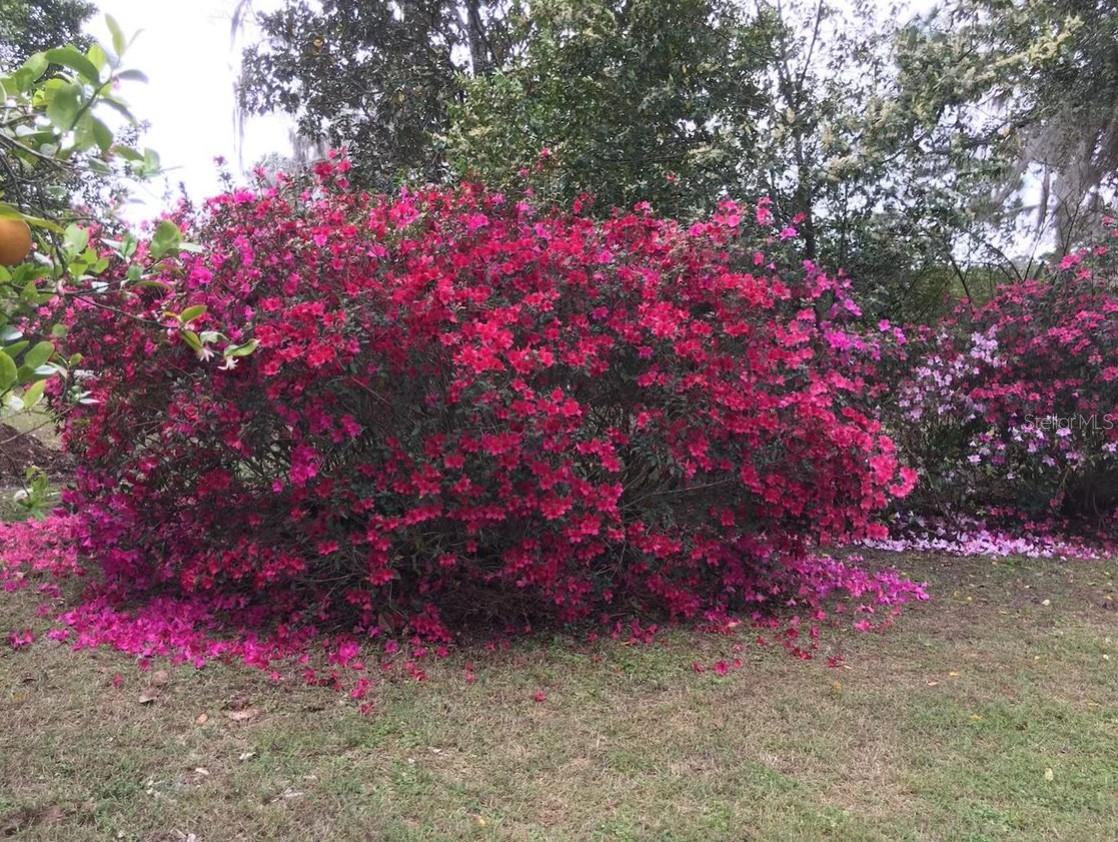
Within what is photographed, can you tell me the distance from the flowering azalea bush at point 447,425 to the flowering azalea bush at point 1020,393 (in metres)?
2.32

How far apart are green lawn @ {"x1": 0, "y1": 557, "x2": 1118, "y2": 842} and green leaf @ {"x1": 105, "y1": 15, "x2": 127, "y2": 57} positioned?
2025mm

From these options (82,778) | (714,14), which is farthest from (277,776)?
(714,14)

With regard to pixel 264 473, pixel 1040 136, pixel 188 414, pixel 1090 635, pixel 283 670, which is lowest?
pixel 1090 635

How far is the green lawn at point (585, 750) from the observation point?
7.95 ft

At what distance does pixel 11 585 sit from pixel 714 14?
19.2 feet

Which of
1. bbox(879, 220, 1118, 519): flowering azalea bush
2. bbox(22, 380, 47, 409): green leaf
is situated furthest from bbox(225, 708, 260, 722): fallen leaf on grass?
bbox(879, 220, 1118, 519): flowering azalea bush

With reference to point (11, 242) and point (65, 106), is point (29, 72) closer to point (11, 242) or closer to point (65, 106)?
point (65, 106)

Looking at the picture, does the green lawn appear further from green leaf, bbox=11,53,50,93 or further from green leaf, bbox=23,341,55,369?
green leaf, bbox=11,53,50,93

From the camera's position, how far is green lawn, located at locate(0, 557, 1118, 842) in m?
2.42

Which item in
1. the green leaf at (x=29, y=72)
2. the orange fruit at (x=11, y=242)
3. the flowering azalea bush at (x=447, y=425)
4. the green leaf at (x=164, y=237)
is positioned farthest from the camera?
the flowering azalea bush at (x=447, y=425)

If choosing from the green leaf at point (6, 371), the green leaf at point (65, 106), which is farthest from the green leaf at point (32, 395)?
the green leaf at point (65, 106)

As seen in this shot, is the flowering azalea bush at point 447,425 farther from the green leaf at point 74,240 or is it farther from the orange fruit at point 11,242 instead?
the orange fruit at point 11,242

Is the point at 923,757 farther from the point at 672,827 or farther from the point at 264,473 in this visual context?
the point at 264,473

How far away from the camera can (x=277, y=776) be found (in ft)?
8.57
